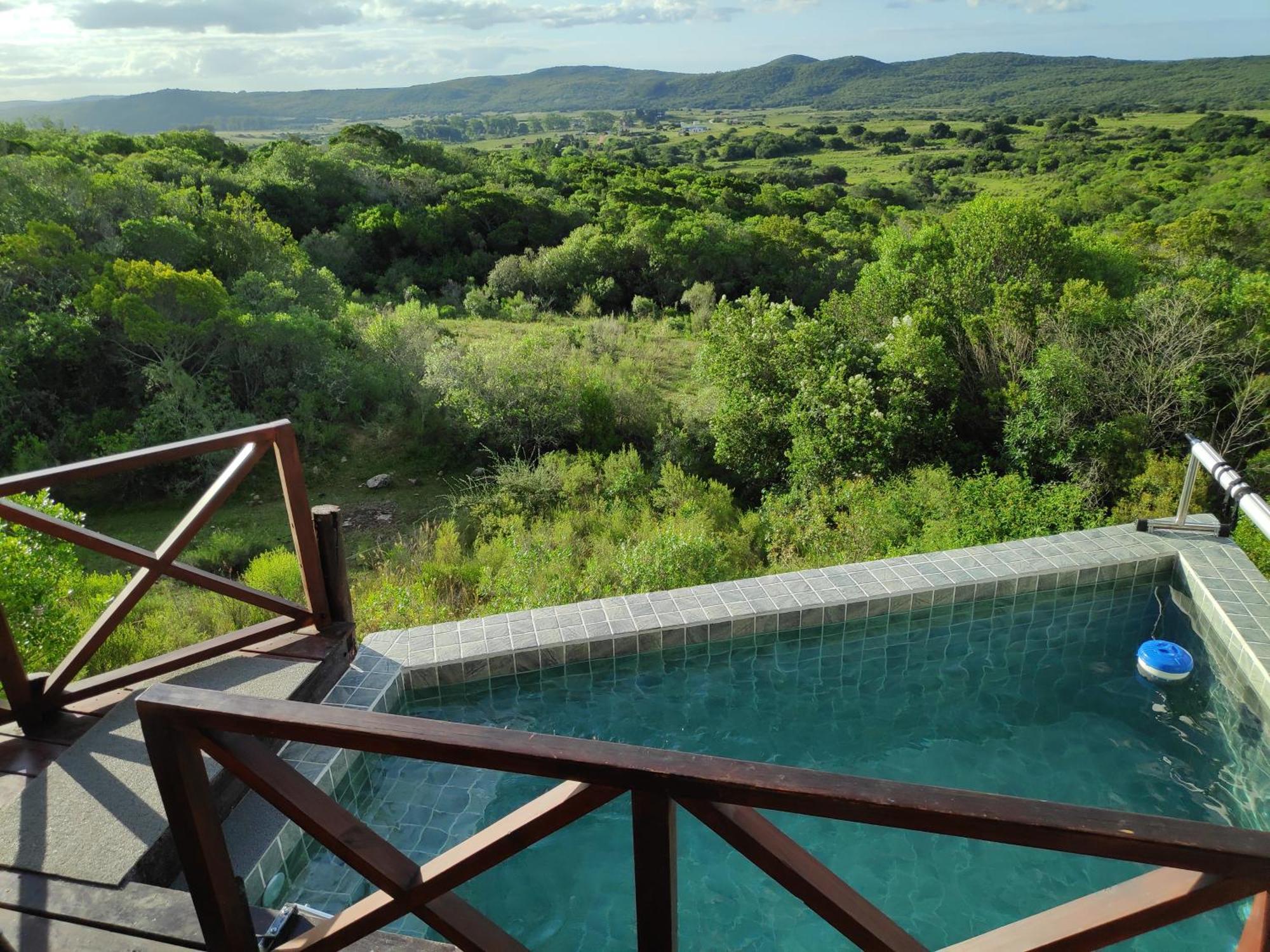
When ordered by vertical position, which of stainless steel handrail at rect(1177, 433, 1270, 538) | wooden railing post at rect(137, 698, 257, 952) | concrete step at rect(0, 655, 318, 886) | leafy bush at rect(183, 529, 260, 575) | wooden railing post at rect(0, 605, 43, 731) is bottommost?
leafy bush at rect(183, 529, 260, 575)

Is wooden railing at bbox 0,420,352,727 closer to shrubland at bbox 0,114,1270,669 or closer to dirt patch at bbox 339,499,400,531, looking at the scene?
shrubland at bbox 0,114,1270,669

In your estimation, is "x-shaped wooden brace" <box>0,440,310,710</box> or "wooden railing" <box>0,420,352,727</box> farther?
"x-shaped wooden brace" <box>0,440,310,710</box>

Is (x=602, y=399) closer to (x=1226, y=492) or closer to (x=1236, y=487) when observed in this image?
(x=1226, y=492)

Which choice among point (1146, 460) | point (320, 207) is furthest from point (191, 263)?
point (1146, 460)

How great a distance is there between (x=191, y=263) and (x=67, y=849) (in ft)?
41.1

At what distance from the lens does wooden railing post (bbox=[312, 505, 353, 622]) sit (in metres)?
A: 3.64

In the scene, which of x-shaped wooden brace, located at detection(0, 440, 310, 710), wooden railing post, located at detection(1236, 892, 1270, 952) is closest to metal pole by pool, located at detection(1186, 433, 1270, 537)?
wooden railing post, located at detection(1236, 892, 1270, 952)

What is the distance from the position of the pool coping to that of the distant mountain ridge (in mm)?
50031

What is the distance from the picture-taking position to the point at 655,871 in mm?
1426

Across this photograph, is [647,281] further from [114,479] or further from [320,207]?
[114,479]

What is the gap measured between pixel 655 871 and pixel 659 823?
5.4 inches

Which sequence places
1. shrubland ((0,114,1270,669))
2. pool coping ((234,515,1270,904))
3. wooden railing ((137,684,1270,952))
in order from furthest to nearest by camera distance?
1. shrubland ((0,114,1270,669))
2. pool coping ((234,515,1270,904))
3. wooden railing ((137,684,1270,952))

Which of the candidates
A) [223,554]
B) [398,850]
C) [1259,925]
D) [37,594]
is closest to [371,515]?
[223,554]

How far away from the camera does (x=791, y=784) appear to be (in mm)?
1237
